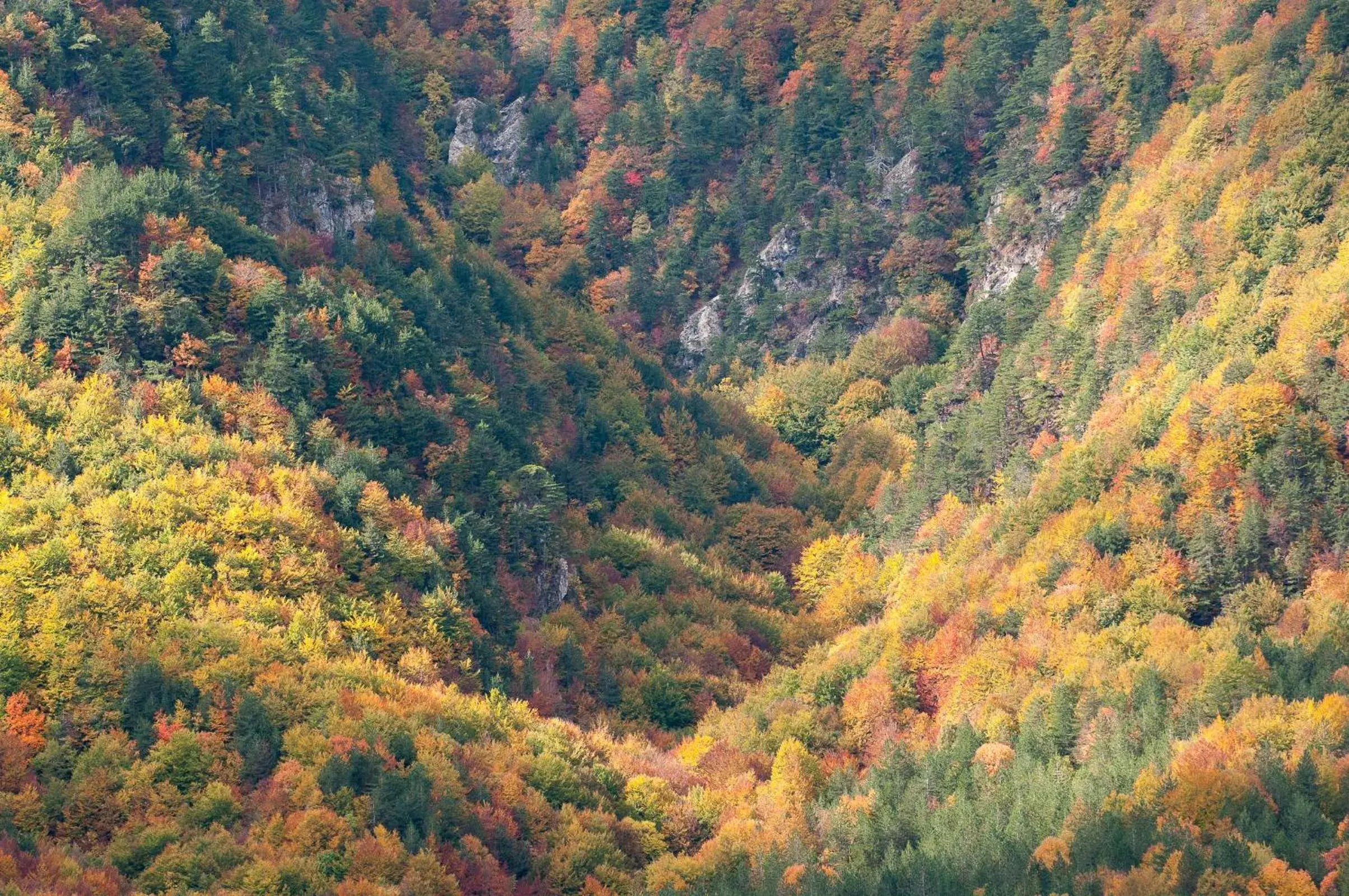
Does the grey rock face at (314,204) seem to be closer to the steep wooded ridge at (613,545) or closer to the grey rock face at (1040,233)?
the steep wooded ridge at (613,545)

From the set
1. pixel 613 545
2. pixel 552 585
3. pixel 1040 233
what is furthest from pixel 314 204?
pixel 1040 233

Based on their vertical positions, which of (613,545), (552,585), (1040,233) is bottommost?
(552,585)

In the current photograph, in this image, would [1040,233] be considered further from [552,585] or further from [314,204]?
[314,204]

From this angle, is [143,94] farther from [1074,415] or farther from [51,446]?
[1074,415]

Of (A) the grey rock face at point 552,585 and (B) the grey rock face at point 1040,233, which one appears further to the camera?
(B) the grey rock face at point 1040,233

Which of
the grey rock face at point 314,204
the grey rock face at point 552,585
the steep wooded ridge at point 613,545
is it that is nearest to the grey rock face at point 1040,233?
the steep wooded ridge at point 613,545

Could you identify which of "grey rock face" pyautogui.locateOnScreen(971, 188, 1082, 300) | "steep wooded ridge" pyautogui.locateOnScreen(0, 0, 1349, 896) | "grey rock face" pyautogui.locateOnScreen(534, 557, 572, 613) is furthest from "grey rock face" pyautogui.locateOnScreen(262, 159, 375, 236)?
"grey rock face" pyautogui.locateOnScreen(971, 188, 1082, 300)

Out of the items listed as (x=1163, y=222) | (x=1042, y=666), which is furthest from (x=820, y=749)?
(x=1163, y=222)

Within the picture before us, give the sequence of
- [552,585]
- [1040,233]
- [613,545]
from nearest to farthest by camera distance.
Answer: [552,585], [613,545], [1040,233]

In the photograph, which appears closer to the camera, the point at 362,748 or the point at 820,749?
the point at 362,748
